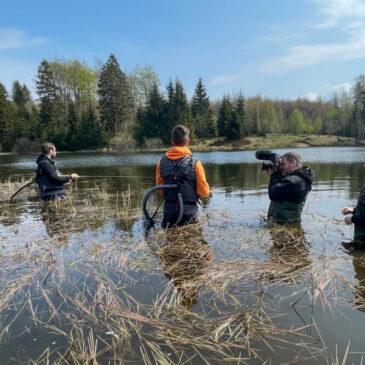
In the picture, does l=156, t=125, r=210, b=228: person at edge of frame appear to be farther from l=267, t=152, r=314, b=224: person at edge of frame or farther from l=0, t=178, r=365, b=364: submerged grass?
l=267, t=152, r=314, b=224: person at edge of frame

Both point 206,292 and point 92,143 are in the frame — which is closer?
point 206,292

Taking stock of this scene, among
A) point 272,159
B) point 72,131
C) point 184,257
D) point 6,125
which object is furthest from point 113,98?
point 184,257

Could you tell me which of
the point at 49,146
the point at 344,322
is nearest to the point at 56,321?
the point at 344,322

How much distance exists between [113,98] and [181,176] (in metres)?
59.9

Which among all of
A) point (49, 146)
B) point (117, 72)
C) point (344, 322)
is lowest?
point (344, 322)

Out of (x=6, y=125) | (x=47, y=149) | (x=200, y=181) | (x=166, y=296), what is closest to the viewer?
(x=166, y=296)

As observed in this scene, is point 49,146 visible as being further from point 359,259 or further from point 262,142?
point 262,142

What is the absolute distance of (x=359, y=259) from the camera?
4.17 metres

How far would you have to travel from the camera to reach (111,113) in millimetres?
61906

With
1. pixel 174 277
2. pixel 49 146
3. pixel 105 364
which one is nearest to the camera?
pixel 105 364

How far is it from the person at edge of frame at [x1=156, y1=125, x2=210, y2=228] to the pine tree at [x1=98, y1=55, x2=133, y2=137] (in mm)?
57107

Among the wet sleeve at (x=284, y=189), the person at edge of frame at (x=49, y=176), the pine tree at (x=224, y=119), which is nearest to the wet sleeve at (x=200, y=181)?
the wet sleeve at (x=284, y=189)

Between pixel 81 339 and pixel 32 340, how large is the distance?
1.53 ft

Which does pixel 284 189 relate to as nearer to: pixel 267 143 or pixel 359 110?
pixel 267 143
